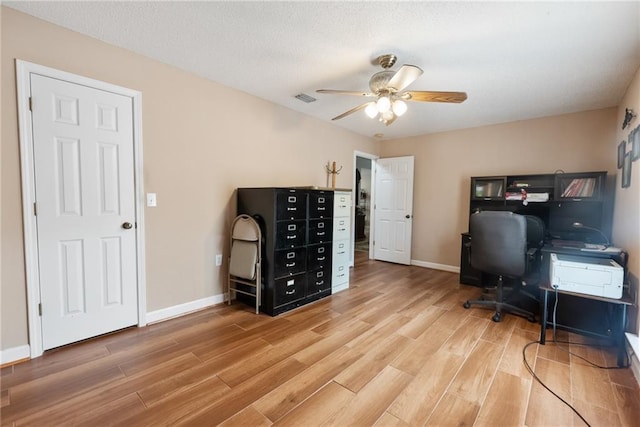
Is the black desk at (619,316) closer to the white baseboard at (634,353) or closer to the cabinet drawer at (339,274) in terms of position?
the white baseboard at (634,353)

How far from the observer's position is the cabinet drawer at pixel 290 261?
2.81 metres

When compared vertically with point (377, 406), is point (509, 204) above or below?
above

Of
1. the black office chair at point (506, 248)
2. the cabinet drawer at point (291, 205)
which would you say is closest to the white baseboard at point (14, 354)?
the cabinet drawer at point (291, 205)

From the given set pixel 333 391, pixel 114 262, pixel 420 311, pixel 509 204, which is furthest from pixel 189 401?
pixel 509 204

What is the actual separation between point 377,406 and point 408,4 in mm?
2399

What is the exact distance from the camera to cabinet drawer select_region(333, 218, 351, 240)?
3551 millimetres

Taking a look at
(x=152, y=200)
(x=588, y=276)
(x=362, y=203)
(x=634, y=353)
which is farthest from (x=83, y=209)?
(x=362, y=203)

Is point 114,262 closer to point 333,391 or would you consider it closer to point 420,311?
point 333,391

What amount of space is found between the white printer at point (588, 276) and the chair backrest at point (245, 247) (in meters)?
2.63

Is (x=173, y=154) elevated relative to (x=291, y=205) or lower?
elevated

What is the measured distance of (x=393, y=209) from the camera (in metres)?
5.11

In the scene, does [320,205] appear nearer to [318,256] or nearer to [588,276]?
[318,256]

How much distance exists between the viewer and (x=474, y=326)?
261 centimetres

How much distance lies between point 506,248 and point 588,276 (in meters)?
0.64
